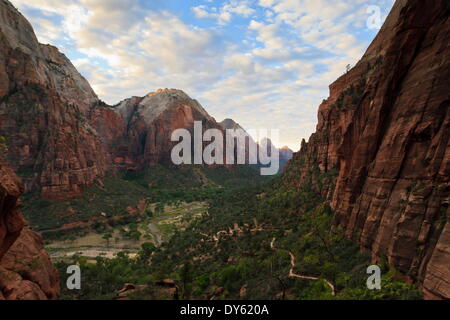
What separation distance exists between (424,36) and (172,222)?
215 feet

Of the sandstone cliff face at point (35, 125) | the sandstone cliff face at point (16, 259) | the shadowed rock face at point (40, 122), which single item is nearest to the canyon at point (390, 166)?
the sandstone cliff face at point (16, 259)

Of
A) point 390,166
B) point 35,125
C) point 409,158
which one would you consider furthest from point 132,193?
point 409,158

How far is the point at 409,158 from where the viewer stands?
17.4 m

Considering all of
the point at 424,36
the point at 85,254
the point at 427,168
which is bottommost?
the point at 85,254

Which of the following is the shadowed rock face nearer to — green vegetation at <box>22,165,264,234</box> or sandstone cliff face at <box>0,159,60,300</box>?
green vegetation at <box>22,165,264,234</box>

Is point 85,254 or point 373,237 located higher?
point 373,237

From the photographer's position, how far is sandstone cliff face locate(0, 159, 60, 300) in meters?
12.9

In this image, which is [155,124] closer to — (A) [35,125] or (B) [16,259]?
(A) [35,125]

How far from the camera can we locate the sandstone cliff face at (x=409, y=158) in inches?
567

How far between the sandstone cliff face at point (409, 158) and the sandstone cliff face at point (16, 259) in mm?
20108

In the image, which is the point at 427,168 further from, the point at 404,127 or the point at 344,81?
the point at 344,81

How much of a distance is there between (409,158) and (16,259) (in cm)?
2511

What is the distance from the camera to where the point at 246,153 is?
197 metres
